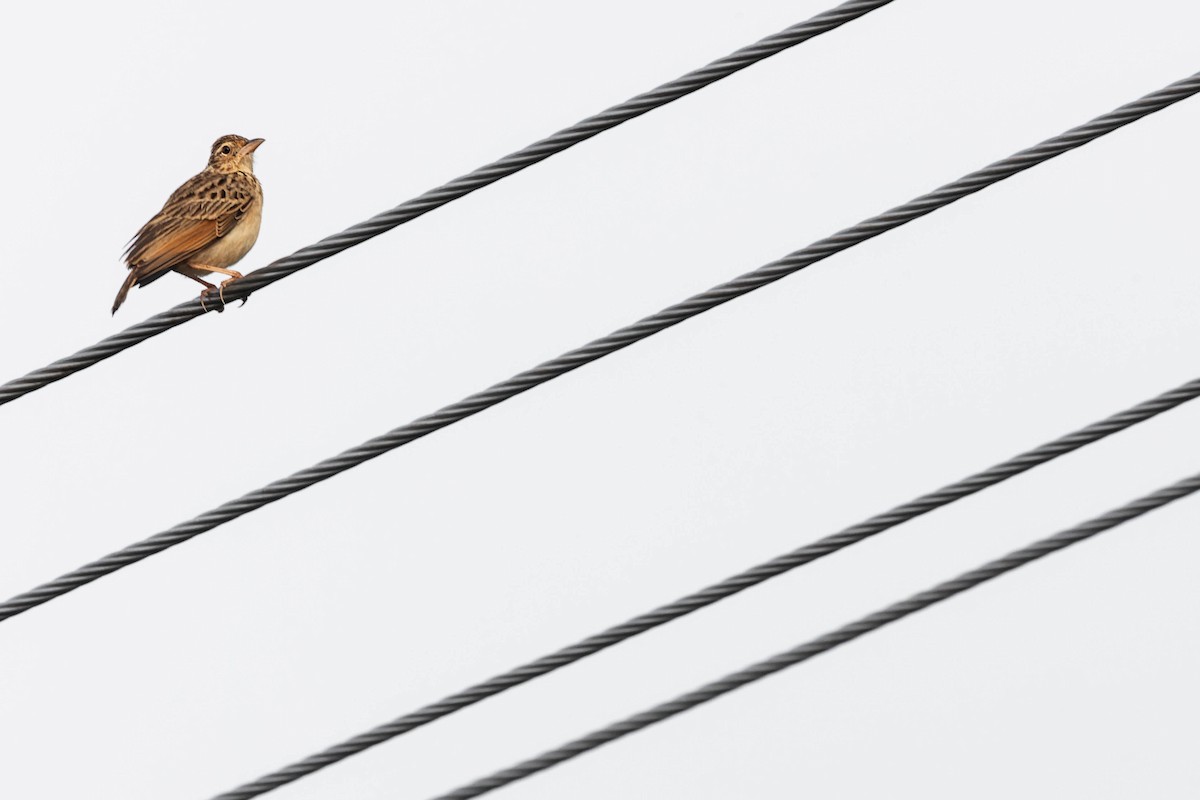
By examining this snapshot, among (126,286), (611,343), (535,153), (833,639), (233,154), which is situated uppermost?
(233,154)

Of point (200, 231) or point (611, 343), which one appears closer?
point (611, 343)

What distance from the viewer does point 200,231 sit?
12773 mm

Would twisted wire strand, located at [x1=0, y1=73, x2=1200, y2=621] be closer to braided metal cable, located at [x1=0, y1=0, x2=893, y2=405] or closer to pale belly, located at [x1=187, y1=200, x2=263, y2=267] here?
braided metal cable, located at [x1=0, y1=0, x2=893, y2=405]

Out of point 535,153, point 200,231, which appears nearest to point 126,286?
point 200,231

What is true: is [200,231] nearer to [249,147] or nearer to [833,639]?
[249,147]

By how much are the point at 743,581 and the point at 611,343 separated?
3.66 feet

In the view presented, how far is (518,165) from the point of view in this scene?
8867 millimetres

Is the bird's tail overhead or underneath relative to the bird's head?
underneath

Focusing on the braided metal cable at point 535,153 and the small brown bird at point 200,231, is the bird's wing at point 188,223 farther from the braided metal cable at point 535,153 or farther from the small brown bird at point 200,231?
the braided metal cable at point 535,153

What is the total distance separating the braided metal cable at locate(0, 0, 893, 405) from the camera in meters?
8.76

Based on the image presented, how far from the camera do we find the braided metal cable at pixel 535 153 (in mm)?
8758

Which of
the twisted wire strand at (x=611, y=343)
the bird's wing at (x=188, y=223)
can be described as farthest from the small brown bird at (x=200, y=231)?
the twisted wire strand at (x=611, y=343)

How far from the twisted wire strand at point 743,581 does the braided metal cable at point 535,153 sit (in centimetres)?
197

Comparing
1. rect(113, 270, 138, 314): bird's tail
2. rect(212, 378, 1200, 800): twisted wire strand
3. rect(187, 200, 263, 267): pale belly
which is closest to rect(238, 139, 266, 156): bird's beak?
rect(187, 200, 263, 267): pale belly
